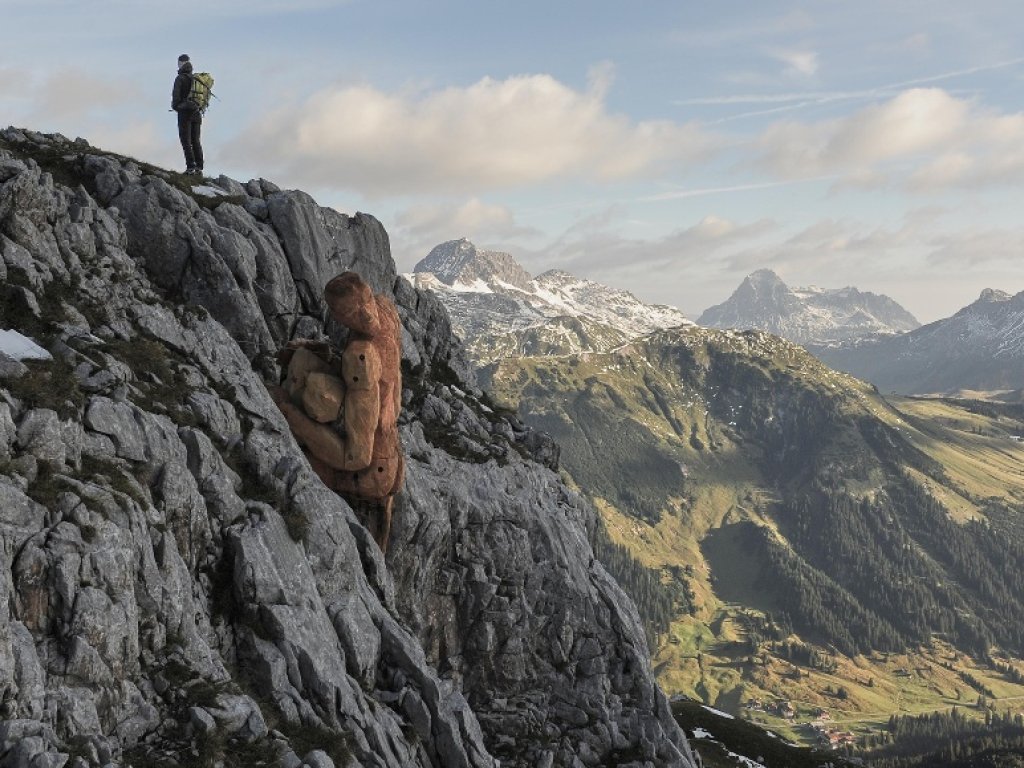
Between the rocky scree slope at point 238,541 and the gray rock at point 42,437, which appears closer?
the rocky scree slope at point 238,541

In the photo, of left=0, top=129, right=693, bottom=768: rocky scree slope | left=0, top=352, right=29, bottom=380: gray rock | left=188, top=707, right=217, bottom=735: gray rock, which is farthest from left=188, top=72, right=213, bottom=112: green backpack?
left=188, top=707, right=217, bottom=735: gray rock

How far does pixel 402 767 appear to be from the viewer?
3344 centimetres

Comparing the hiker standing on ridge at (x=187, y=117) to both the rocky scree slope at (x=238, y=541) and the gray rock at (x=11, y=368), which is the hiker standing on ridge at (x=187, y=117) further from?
the gray rock at (x=11, y=368)

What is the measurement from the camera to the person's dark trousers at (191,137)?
5775 centimetres

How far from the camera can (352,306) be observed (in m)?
45.1

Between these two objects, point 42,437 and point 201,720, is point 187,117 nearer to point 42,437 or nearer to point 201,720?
point 42,437

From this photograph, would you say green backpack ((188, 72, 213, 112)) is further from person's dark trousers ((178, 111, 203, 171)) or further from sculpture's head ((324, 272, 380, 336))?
sculpture's head ((324, 272, 380, 336))

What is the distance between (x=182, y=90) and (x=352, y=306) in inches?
946

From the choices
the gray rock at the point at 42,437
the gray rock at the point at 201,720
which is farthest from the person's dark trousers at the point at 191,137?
the gray rock at the point at 201,720

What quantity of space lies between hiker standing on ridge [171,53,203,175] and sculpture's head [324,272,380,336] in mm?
21570

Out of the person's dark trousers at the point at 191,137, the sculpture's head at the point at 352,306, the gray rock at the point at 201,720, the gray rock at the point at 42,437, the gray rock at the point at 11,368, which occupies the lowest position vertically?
the gray rock at the point at 201,720

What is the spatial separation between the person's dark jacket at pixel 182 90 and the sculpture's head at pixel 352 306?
21504 millimetres

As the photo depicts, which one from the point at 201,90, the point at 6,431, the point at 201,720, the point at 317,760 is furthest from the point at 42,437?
the point at 201,90

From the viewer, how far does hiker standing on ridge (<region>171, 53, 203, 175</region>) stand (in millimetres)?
56281
